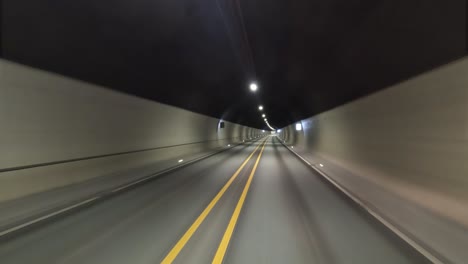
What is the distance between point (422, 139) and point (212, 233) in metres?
5.80

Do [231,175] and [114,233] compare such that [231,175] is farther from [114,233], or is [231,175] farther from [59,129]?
[114,233]

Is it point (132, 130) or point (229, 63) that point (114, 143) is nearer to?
point (132, 130)

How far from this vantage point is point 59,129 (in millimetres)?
8875

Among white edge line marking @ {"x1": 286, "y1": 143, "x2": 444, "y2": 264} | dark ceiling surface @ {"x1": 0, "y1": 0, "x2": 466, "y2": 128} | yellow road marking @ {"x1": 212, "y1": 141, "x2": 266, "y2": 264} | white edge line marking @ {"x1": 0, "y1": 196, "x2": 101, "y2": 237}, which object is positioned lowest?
white edge line marking @ {"x1": 286, "y1": 143, "x2": 444, "y2": 264}

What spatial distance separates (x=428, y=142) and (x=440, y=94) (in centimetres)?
124

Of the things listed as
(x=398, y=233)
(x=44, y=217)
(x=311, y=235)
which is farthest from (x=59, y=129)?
(x=398, y=233)

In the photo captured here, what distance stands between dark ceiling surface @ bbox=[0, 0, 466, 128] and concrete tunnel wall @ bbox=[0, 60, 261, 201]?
0.58m

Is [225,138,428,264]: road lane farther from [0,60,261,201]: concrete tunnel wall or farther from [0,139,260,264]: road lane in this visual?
[0,60,261,201]: concrete tunnel wall

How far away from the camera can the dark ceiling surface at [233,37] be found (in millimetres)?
5418

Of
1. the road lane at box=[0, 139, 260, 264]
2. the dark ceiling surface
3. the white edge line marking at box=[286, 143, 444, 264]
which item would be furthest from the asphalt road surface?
the dark ceiling surface

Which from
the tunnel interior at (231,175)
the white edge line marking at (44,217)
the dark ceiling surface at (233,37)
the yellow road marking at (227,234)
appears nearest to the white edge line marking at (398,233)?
the tunnel interior at (231,175)

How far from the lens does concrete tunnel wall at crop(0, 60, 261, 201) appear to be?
23.5ft

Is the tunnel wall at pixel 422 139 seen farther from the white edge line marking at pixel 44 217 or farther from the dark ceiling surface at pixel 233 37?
the white edge line marking at pixel 44 217

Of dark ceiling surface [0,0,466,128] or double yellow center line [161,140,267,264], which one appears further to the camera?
dark ceiling surface [0,0,466,128]
